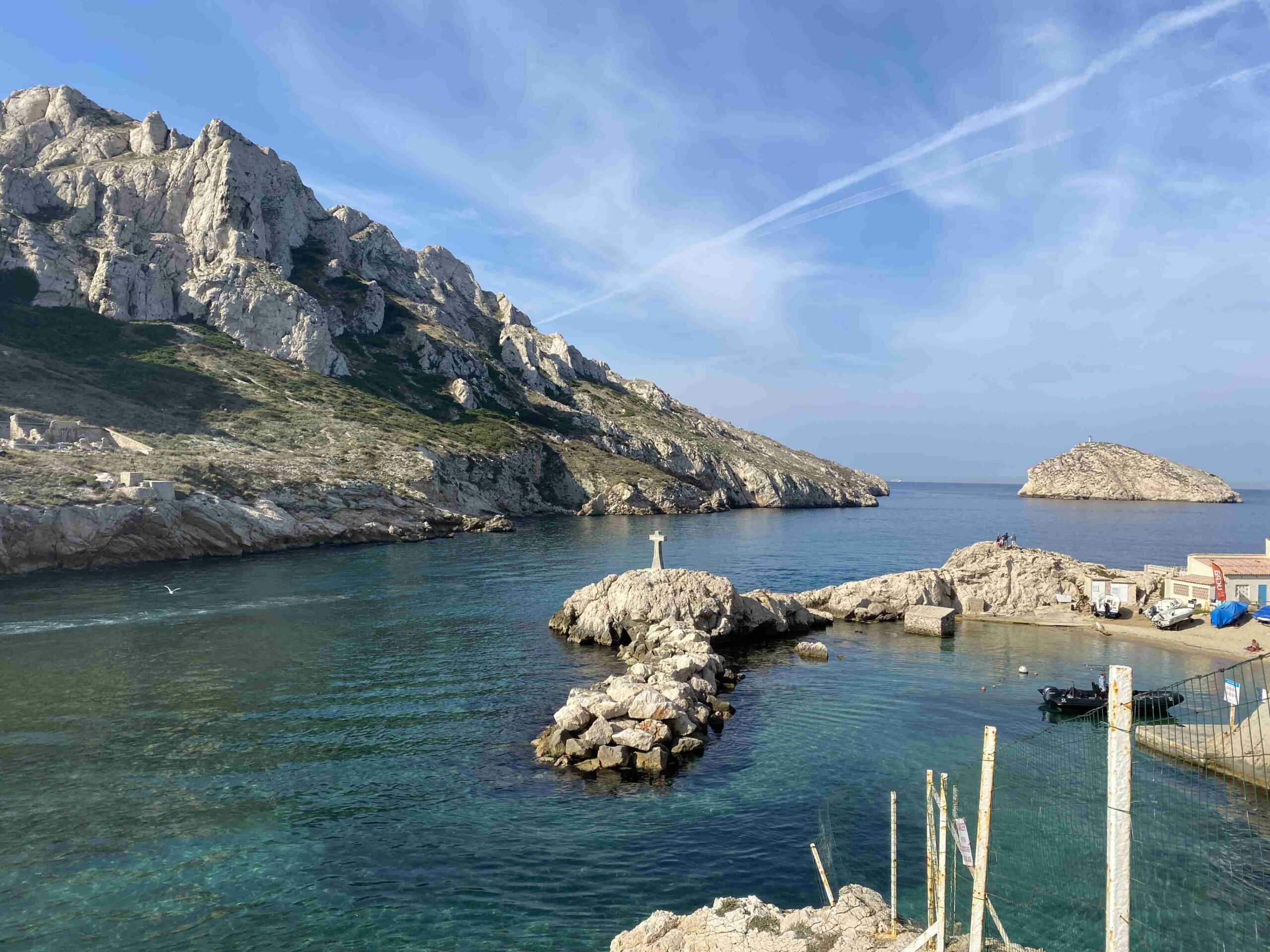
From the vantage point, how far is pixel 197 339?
106 m

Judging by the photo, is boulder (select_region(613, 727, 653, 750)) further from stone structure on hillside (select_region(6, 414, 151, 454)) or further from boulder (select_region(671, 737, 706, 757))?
stone structure on hillside (select_region(6, 414, 151, 454))

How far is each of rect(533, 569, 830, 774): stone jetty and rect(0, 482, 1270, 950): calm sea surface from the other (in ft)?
3.45

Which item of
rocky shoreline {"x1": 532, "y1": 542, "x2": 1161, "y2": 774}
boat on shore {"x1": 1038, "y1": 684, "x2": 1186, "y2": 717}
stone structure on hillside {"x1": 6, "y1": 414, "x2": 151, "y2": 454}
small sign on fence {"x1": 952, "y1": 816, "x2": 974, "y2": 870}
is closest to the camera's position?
small sign on fence {"x1": 952, "y1": 816, "x2": 974, "y2": 870}

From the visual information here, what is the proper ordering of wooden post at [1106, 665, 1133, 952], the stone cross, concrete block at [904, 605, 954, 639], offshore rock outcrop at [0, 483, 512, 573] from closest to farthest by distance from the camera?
wooden post at [1106, 665, 1133, 952] → concrete block at [904, 605, 954, 639] → the stone cross → offshore rock outcrop at [0, 483, 512, 573]

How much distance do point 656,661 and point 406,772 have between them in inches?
468

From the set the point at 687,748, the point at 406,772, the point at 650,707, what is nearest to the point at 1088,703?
the point at 687,748

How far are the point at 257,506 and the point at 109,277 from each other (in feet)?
217

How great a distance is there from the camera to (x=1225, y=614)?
37.2 metres

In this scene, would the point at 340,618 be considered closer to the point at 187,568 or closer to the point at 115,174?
the point at 187,568

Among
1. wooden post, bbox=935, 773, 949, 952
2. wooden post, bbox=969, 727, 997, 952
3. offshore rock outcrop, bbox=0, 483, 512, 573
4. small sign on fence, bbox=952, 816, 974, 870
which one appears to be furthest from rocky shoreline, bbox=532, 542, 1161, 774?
offshore rock outcrop, bbox=0, 483, 512, 573

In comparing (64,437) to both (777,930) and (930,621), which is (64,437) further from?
(777,930)

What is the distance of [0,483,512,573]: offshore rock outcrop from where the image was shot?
53.4m

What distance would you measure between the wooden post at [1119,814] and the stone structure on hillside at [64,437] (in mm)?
82420

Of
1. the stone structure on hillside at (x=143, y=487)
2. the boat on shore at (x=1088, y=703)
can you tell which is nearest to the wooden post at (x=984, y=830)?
the boat on shore at (x=1088, y=703)
